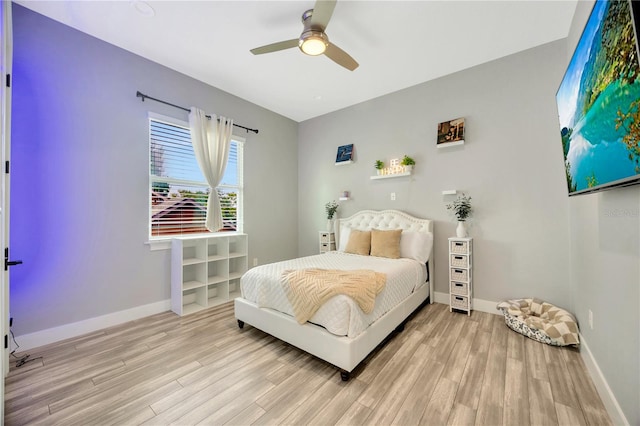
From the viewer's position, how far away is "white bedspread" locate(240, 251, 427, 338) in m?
1.93

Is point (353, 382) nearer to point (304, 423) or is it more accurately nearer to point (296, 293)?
point (304, 423)

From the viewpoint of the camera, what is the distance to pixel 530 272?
2863 millimetres

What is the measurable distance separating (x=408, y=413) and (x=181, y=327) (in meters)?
2.35

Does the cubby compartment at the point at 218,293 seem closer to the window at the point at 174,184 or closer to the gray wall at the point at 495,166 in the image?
the window at the point at 174,184

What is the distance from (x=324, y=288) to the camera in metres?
2.04

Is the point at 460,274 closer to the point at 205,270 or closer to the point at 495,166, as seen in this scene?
the point at 495,166

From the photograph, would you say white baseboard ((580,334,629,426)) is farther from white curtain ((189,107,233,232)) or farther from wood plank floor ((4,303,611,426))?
white curtain ((189,107,233,232))

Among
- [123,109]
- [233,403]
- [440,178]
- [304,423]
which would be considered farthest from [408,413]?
[123,109]

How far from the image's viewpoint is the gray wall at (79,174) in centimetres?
231

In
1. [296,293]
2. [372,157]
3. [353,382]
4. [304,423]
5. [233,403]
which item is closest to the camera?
[304,423]

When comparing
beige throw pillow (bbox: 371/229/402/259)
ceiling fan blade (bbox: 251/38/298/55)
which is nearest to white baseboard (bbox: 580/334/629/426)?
beige throw pillow (bbox: 371/229/402/259)

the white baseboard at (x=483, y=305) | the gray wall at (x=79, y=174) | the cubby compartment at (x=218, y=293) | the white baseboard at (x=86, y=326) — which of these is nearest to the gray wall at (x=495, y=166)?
the white baseboard at (x=483, y=305)

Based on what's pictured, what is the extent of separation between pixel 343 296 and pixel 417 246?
5.58ft

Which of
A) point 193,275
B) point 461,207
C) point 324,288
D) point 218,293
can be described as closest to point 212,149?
point 193,275
